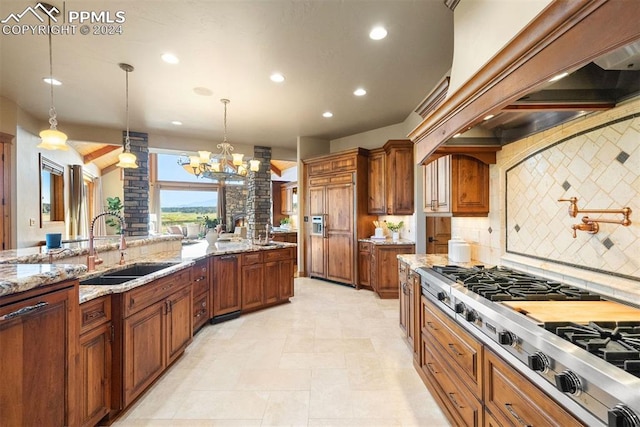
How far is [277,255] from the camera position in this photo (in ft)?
14.0

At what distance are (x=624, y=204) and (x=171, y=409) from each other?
9.89ft

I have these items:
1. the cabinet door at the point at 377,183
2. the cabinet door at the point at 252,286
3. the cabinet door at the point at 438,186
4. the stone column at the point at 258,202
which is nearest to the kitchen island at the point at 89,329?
the cabinet door at the point at 252,286

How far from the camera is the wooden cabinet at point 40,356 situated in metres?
1.15

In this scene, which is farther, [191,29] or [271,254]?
[271,254]

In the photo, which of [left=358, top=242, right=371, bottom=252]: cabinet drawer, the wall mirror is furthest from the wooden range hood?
the wall mirror

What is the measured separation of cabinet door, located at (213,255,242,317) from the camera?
3.57 metres

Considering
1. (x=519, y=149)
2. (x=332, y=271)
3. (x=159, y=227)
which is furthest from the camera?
(x=159, y=227)

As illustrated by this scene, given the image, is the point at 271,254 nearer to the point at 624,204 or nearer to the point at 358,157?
the point at 358,157

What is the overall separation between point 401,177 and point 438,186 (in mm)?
1954

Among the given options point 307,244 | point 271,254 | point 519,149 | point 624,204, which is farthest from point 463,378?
point 307,244

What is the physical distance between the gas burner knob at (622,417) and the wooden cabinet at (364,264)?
13.9 ft

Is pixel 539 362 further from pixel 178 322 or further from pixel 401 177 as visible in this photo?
pixel 401 177

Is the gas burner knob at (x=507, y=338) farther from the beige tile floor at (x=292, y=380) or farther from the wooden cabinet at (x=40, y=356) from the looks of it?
the wooden cabinet at (x=40, y=356)

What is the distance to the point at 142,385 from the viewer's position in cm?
206
